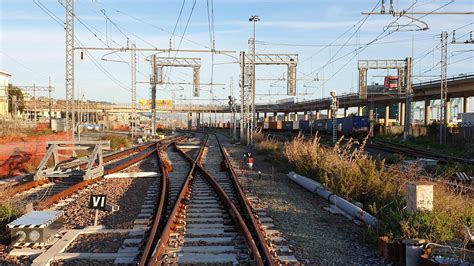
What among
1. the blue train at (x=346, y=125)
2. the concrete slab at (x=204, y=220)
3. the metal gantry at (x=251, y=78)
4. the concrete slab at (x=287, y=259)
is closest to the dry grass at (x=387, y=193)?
the concrete slab at (x=287, y=259)

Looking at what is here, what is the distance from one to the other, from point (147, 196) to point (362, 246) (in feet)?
21.2

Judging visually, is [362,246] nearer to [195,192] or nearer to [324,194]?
[324,194]

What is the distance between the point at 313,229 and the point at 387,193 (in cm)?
322

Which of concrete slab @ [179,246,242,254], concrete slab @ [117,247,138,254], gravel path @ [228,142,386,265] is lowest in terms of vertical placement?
gravel path @ [228,142,386,265]

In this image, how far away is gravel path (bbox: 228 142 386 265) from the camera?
24.0 ft

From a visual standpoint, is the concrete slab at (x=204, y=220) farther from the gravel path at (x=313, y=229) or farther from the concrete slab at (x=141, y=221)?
the gravel path at (x=313, y=229)

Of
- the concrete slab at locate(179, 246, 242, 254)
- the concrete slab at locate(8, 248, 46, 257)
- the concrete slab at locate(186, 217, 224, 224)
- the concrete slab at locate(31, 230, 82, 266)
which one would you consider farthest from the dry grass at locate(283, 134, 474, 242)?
the concrete slab at locate(8, 248, 46, 257)

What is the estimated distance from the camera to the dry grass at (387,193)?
778 cm

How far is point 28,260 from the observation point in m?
6.89

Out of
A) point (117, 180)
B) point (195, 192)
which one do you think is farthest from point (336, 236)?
point (117, 180)

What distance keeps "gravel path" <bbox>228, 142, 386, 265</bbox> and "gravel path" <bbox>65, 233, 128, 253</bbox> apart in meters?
2.67

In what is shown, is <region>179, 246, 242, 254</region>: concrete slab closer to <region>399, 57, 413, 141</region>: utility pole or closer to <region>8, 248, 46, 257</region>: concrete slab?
<region>8, 248, 46, 257</region>: concrete slab

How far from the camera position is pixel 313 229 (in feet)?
30.0

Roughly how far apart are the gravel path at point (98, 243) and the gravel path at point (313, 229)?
2.67 metres
